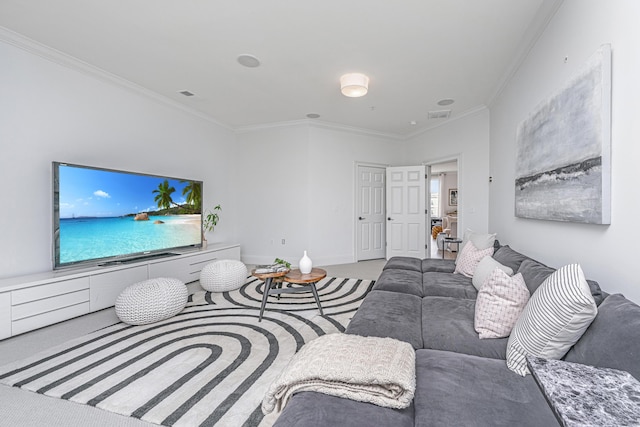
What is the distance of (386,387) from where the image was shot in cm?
100

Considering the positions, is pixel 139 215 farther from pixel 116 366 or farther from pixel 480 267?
pixel 480 267

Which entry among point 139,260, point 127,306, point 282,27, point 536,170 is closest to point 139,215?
point 139,260

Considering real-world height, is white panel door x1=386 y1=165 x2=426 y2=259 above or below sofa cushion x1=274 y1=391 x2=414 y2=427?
above

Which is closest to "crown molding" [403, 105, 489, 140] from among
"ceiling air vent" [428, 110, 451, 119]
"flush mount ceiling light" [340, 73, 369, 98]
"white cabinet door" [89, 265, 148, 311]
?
"ceiling air vent" [428, 110, 451, 119]

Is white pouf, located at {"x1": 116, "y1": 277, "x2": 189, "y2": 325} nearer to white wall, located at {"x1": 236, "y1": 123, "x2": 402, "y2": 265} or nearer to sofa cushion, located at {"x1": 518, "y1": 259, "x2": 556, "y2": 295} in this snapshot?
white wall, located at {"x1": 236, "y1": 123, "x2": 402, "y2": 265}

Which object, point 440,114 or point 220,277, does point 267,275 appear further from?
point 440,114

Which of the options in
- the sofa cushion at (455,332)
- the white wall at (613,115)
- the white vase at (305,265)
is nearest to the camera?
the white wall at (613,115)

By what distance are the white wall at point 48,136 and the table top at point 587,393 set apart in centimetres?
385

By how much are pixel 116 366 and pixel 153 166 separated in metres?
2.79

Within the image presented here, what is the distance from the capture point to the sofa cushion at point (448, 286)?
232cm

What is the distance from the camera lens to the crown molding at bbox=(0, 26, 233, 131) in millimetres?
2576

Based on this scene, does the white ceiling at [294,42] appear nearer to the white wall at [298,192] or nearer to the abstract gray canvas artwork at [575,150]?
the abstract gray canvas artwork at [575,150]

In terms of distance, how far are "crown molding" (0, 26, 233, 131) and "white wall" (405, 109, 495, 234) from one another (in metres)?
4.41

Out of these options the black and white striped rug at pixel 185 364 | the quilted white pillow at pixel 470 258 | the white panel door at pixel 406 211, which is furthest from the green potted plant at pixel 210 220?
the quilted white pillow at pixel 470 258
